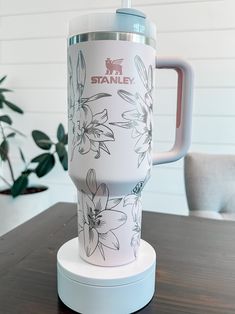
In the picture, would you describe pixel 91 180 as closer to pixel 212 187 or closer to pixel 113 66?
pixel 113 66

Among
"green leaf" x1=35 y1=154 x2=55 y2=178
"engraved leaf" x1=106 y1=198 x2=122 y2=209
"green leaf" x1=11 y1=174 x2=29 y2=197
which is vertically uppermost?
"engraved leaf" x1=106 y1=198 x2=122 y2=209

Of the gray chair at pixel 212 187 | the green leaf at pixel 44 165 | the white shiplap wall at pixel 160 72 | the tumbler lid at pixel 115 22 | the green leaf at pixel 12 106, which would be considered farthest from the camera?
the green leaf at pixel 12 106

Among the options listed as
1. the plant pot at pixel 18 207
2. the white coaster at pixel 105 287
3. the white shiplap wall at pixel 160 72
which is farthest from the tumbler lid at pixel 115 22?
the plant pot at pixel 18 207

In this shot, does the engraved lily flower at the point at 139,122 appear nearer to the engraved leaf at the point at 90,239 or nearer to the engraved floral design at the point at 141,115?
the engraved floral design at the point at 141,115

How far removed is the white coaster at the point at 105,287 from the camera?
0.43 metres

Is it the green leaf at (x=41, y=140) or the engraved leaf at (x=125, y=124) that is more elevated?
the engraved leaf at (x=125, y=124)

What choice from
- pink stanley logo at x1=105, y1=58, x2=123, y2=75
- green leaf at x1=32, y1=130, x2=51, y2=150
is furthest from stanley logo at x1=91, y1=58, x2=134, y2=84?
green leaf at x1=32, y1=130, x2=51, y2=150

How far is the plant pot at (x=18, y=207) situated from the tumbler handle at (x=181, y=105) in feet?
4.38

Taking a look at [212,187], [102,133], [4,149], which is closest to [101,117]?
[102,133]

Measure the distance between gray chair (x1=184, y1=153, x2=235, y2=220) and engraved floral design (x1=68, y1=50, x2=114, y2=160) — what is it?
0.76m

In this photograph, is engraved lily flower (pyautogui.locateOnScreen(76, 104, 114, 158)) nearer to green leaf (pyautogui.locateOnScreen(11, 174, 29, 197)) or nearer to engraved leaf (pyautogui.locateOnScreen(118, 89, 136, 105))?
engraved leaf (pyautogui.locateOnScreen(118, 89, 136, 105))

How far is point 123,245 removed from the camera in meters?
0.47

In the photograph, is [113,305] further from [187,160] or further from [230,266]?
[187,160]

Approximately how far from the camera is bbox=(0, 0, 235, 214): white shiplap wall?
1565 millimetres
